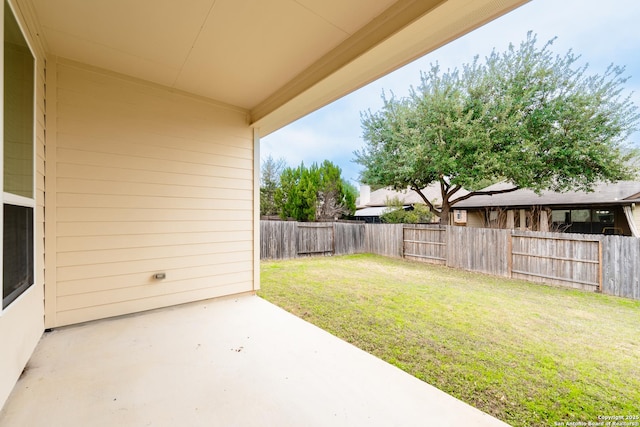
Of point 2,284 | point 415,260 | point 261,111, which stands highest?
point 261,111

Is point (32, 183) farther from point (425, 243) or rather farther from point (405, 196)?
point (405, 196)

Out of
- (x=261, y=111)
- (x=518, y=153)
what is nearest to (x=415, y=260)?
(x=518, y=153)

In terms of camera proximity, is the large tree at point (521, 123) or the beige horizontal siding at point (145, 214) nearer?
the beige horizontal siding at point (145, 214)

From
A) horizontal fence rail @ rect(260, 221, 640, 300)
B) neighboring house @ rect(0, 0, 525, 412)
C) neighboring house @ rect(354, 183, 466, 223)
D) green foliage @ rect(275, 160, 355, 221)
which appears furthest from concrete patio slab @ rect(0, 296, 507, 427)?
neighboring house @ rect(354, 183, 466, 223)

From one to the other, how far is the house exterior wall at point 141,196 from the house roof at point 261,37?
0.34 meters

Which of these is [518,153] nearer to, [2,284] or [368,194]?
[2,284]

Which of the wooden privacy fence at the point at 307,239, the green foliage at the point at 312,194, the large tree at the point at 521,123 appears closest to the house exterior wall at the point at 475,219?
the large tree at the point at 521,123

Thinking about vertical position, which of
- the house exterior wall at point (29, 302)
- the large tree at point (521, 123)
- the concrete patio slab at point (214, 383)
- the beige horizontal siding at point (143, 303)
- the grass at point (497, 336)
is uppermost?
the large tree at point (521, 123)

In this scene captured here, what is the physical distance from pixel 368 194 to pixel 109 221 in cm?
1529

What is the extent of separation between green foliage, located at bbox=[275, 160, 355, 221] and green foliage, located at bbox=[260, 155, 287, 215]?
9.30 feet

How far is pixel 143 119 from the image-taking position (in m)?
2.74

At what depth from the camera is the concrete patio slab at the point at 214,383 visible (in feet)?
4.46

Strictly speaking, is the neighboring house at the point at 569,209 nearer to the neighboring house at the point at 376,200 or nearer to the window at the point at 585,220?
the window at the point at 585,220

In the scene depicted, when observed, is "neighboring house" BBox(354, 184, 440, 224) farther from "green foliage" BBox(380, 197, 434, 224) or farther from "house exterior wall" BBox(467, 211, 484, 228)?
"green foliage" BBox(380, 197, 434, 224)
